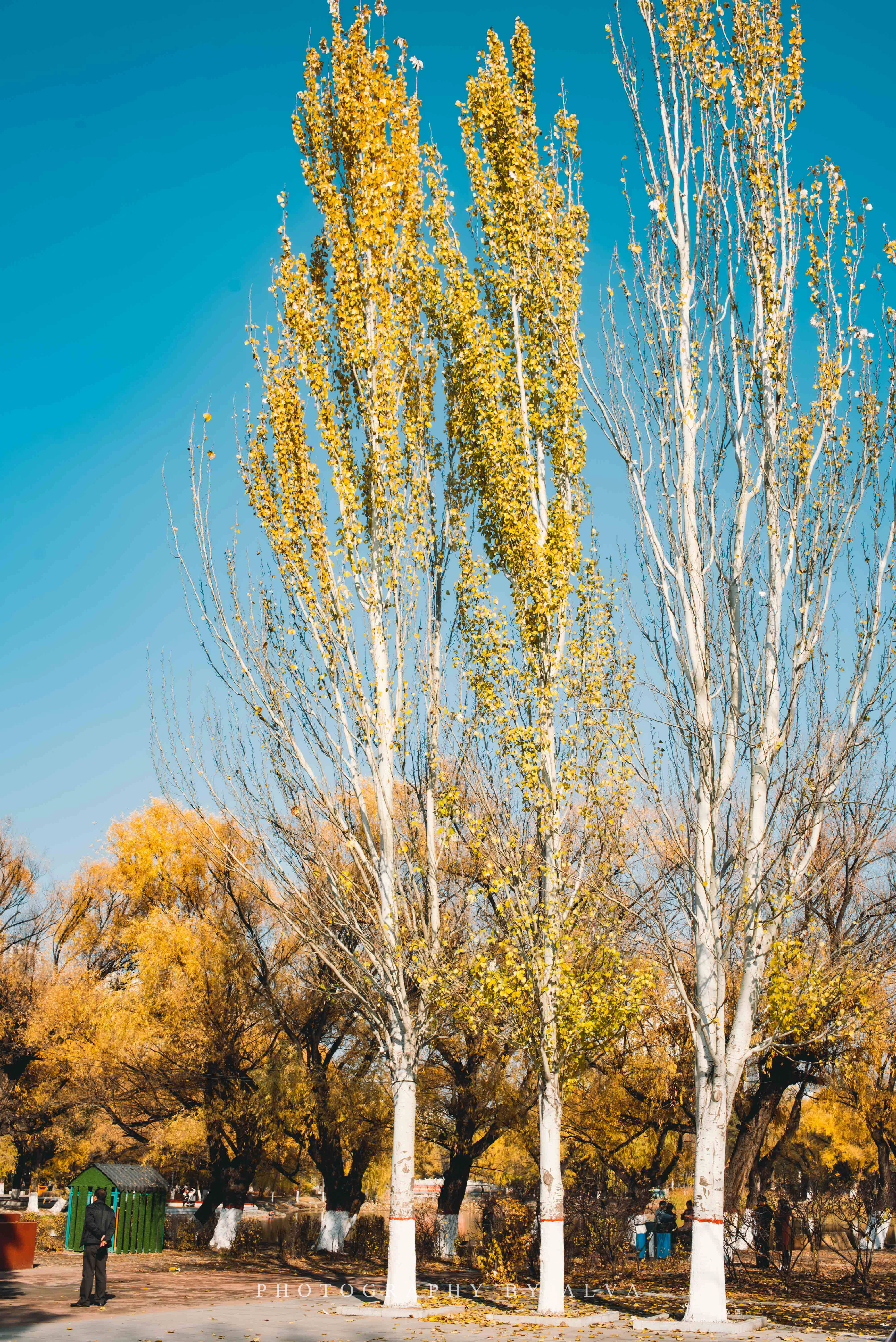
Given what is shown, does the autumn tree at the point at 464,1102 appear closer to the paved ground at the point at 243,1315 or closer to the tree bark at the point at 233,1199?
the paved ground at the point at 243,1315

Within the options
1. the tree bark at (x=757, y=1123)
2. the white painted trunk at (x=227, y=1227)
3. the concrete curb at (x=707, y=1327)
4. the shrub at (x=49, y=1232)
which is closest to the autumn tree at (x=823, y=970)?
the tree bark at (x=757, y=1123)

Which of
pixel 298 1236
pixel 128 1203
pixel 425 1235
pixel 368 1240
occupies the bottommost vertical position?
pixel 298 1236

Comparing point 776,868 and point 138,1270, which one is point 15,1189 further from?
point 776,868

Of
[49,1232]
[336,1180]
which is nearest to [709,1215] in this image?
[336,1180]

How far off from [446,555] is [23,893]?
856 inches

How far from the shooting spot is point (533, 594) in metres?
13.0

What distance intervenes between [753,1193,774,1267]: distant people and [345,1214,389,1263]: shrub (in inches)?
298

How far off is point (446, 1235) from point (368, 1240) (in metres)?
2.55

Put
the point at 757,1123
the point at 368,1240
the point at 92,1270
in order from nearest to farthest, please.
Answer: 1. the point at 92,1270
2. the point at 757,1123
3. the point at 368,1240

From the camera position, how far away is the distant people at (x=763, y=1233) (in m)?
15.6

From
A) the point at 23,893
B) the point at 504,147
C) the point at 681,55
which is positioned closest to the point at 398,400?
the point at 504,147

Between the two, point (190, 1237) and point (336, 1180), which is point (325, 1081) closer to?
point (336, 1180)

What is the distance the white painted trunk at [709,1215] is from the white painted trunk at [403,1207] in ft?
11.0

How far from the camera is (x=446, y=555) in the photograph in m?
14.3
